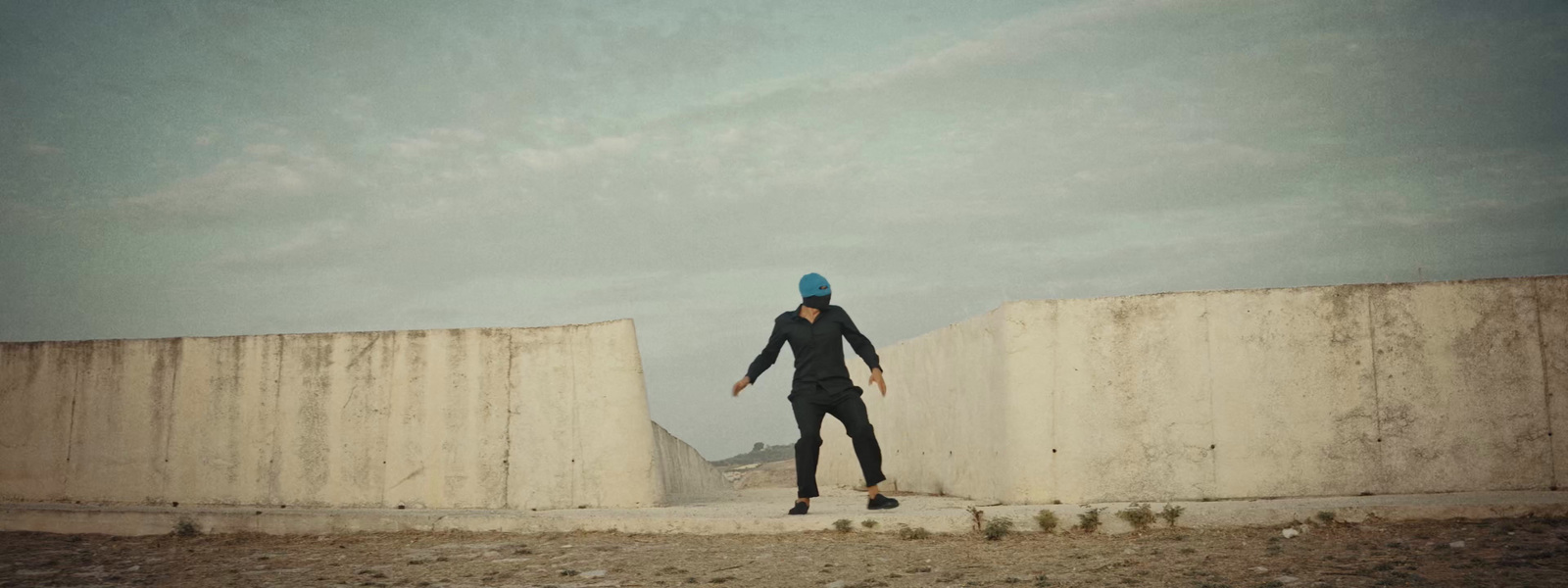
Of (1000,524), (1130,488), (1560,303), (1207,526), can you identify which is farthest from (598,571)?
(1560,303)

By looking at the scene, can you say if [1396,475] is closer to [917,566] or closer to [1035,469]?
[1035,469]

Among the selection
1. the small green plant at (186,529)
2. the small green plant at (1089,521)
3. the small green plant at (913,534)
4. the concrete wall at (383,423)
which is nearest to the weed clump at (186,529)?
the small green plant at (186,529)

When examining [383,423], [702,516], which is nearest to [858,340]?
[702,516]

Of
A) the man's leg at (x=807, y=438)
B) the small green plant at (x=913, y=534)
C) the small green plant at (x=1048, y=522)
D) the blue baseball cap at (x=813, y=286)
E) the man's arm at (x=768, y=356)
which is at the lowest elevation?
the small green plant at (x=913, y=534)

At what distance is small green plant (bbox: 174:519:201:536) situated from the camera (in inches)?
293

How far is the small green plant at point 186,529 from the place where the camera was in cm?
744

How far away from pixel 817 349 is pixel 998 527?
6.32 feet

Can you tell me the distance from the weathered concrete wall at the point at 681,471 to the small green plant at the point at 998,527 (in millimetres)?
3167

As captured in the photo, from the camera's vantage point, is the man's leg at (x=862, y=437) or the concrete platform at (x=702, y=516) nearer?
the concrete platform at (x=702, y=516)

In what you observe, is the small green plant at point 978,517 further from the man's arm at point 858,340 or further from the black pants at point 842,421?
the man's arm at point 858,340

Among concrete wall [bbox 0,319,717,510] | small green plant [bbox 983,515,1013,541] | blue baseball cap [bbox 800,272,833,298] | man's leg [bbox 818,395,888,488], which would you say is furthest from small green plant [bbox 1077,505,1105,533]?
concrete wall [bbox 0,319,717,510]

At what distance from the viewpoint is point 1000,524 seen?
6.25 metres

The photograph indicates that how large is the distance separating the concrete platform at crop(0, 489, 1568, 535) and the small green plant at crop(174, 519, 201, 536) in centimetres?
3

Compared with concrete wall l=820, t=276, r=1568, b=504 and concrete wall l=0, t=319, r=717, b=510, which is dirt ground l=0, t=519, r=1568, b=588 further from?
concrete wall l=0, t=319, r=717, b=510
